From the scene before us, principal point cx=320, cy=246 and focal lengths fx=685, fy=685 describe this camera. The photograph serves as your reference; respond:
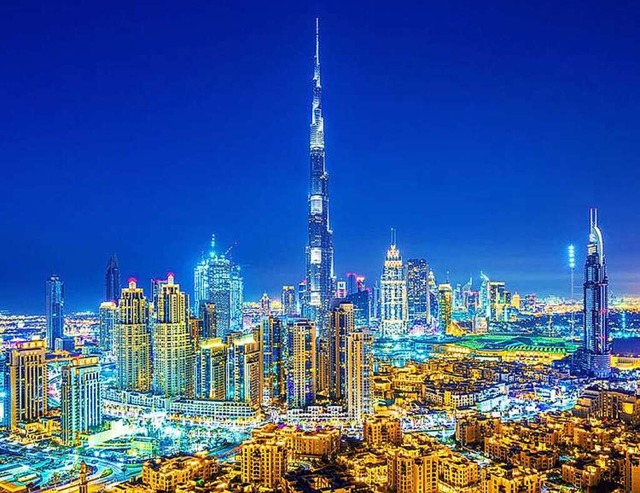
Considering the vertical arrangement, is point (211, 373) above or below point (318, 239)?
below

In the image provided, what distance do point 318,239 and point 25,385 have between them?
343 inches

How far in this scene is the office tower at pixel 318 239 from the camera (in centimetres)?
1474

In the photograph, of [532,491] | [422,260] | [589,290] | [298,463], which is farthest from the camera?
[422,260]

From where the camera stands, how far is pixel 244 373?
912cm

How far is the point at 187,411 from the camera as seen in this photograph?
8711 mm

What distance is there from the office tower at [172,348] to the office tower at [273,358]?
108 cm

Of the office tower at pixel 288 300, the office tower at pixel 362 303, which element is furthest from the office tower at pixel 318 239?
the office tower at pixel 362 303

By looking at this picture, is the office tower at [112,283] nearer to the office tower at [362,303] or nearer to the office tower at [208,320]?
the office tower at [208,320]

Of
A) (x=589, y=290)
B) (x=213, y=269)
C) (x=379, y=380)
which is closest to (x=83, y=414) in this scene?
(x=379, y=380)

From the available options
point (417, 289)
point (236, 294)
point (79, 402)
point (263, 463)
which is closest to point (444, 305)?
point (417, 289)

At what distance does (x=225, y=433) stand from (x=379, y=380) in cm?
351

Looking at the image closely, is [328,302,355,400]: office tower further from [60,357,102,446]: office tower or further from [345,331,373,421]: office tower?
[60,357,102,446]: office tower

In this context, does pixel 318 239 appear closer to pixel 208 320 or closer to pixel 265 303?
pixel 265 303

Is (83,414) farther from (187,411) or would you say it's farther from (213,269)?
(213,269)
